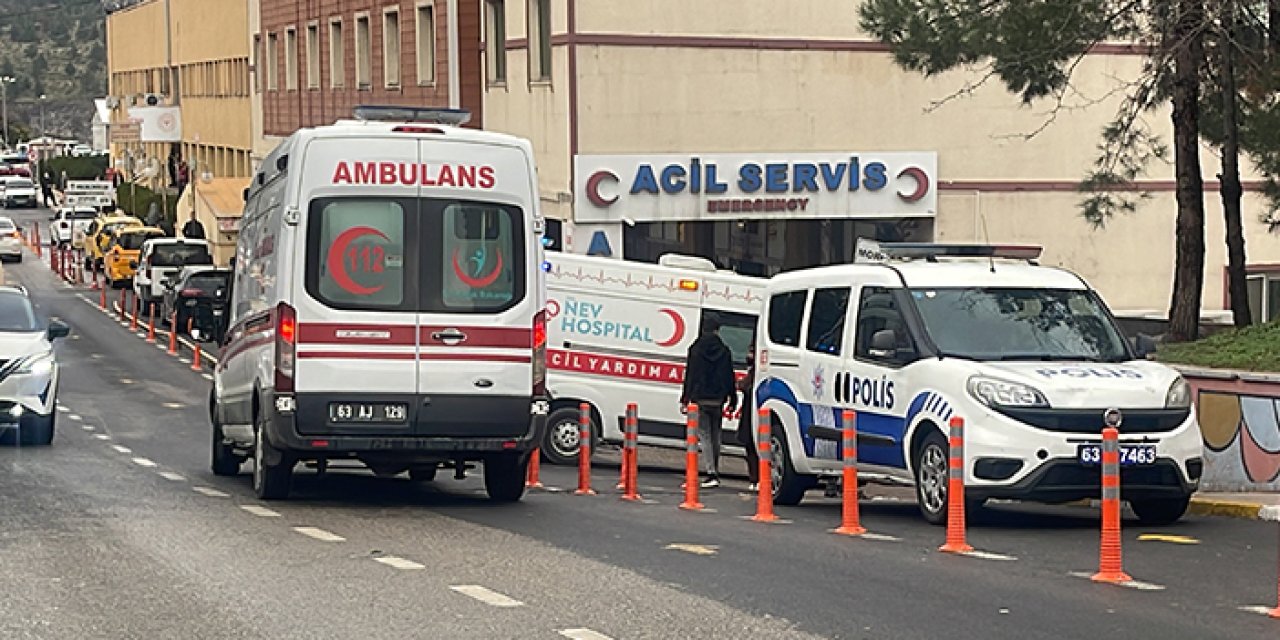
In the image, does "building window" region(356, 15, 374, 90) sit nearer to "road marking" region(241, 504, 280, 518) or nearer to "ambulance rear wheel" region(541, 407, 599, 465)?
"ambulance rear wheel" region(541, 407, 599, 465)

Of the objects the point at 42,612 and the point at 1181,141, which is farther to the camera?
the point at 1181,141

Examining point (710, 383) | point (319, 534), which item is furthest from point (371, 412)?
point (710, 383)

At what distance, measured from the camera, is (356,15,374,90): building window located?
51922 millimetres

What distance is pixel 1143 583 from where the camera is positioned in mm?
11766

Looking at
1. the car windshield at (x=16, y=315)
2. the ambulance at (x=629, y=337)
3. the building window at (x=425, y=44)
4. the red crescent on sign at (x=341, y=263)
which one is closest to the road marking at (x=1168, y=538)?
the red crescent on sign at (x=341, y=263)

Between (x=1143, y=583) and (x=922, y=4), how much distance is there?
1188cm

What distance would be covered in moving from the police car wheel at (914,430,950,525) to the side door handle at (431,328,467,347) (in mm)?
3433

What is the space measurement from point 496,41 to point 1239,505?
90.3 feet

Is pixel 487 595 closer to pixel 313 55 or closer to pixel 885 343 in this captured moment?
pixel 885 343

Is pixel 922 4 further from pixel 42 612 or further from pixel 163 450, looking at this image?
pixel 42 612

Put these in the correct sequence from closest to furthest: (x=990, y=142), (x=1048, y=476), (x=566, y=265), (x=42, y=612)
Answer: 1. (x=42, y=612)
2. (x=1048, y=476)
3. (x=566, y=265)
4. (x=990, y=142)

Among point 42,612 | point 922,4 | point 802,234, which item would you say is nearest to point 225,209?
point 802,234

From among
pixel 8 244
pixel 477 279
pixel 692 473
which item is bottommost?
pixel 8 244

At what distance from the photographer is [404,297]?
15820 mm
